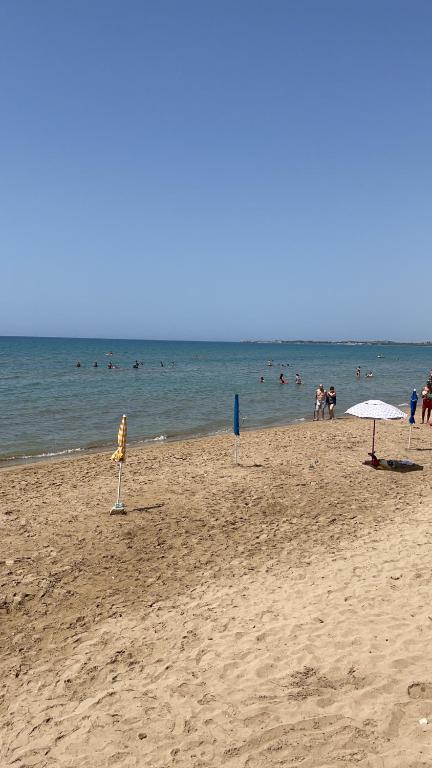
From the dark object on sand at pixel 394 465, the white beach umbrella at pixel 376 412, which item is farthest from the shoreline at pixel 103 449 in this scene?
the white beach umbrella at pixel 376 412

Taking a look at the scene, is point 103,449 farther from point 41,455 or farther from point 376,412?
point 376,412

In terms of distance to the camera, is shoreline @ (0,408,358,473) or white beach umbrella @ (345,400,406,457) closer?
white beach umbrella @ (345,400,406,457)

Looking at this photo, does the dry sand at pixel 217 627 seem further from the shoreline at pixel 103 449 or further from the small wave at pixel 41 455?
the small wave at pixel 41 455

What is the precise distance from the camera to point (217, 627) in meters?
6.25

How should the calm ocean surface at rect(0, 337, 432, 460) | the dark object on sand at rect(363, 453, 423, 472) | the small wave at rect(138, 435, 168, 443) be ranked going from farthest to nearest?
the calm ocean surface at rect(0, 337, 432, 460) → the small wave at rect(138, 435, 168, 443) → the dark object on sand at rect(363, 453, 423, 472)

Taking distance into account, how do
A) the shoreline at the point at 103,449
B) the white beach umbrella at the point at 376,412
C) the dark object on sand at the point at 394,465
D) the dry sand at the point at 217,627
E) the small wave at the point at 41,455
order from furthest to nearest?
the small wave at the point at 41,455, the shoreline at the point at 103,449, the dark object on sand at the point at 394,465, the white beach umbrella at the point at 376,412, the dry sand at the point at 217,627

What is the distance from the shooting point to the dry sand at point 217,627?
4.44 meters

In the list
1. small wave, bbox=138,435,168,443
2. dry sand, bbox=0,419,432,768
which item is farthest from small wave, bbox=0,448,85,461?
dry sand, bbox=0,419,432,768

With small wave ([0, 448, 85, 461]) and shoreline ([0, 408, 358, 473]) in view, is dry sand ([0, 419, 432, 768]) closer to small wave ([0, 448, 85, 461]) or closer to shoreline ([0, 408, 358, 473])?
shoreline ([0, 408, 358, 473])

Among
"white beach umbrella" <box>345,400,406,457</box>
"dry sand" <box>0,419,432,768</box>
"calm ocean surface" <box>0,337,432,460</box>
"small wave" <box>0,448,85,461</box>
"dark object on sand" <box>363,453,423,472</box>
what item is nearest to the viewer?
"dry sand" <box>0,419,432,768</box>

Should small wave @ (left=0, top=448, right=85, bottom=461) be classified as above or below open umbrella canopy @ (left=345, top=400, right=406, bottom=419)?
below

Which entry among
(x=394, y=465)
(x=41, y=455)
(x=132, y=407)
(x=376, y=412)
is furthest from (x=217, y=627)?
(x=132, y=407)

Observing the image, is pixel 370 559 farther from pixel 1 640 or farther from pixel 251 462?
pixel 251 462

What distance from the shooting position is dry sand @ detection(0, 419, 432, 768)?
14.6 feet
